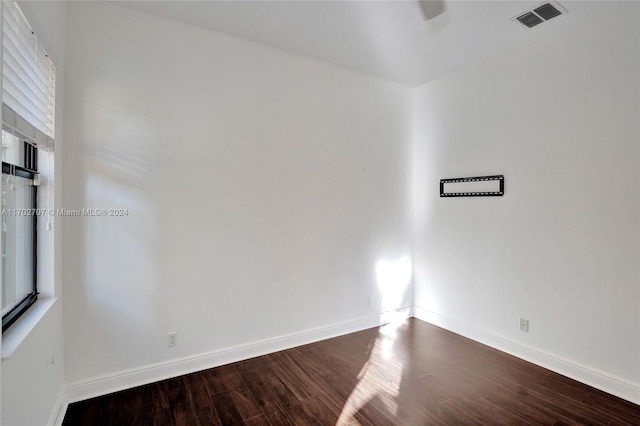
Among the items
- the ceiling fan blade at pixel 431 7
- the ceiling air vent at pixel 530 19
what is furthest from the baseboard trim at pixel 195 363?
the ceiling air vent at pixel 530 19

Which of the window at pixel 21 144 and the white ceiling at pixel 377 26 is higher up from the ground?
the white ceiling at pixel 377 26

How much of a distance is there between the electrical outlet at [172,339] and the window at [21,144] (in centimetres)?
99

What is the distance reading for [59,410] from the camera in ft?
7.13

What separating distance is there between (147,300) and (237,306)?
75 centimetres

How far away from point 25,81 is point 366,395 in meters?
2.84

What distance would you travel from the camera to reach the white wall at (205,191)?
8.06ft

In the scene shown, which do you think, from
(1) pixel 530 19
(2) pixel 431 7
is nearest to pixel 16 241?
(2) pixel 431 7

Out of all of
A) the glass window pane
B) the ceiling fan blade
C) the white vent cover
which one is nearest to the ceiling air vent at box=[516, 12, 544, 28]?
the white vent cover

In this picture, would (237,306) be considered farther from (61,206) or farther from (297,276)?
(61,206)

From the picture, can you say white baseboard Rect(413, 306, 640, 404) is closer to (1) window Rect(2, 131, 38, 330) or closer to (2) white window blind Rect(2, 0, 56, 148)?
(1) window Rect(2, 131, 38, 330)

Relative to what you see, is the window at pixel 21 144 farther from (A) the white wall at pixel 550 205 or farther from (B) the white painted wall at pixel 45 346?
(A) the white wall at pixel 550 205

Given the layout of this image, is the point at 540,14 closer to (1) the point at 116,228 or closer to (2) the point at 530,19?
(2) the point at 530,19

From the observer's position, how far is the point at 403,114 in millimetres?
4145

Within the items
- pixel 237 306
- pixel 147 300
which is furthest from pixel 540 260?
pixel 147 300
